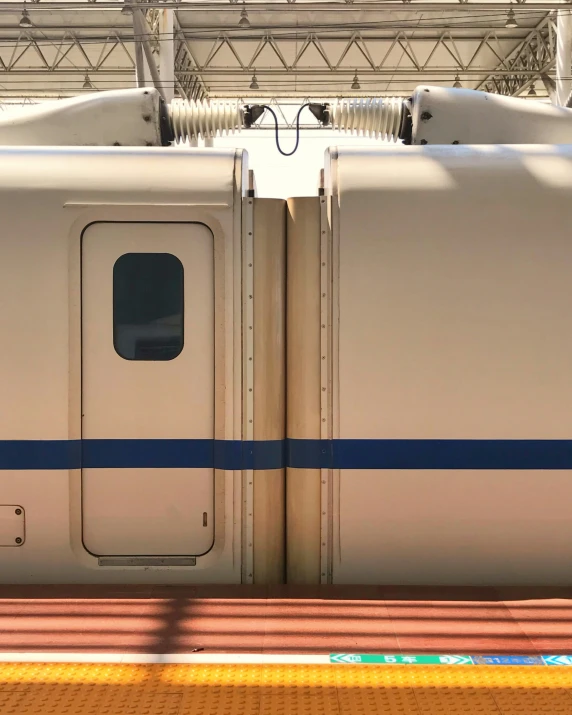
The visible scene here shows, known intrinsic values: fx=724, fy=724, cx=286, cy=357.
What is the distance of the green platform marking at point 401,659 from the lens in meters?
2.89

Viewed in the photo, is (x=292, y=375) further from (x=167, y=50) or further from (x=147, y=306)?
(x=167, y=50)

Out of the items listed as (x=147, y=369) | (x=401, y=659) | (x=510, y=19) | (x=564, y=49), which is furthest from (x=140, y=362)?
(x=564, y=49)

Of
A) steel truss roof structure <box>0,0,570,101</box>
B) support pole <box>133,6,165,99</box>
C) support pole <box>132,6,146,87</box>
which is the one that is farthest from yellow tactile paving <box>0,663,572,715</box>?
steel truss roof structure <box>0,0,570,101</box>

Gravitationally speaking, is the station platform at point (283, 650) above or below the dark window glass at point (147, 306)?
below

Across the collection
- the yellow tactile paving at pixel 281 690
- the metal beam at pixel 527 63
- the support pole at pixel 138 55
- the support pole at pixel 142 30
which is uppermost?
the metal beam at pixel 527 63

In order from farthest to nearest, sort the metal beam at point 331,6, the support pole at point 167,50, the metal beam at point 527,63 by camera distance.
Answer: the metal beam at point 527,63 < the support pole at point 167,50 < the metal beam at point 331,6

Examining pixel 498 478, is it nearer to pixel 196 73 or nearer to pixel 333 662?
pixel 333 662

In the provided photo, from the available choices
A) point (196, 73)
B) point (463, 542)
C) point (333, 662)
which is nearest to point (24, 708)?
point (333, 662)

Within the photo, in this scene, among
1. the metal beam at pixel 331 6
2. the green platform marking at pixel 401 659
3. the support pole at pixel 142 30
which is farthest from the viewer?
the support pole at pixel 142 30

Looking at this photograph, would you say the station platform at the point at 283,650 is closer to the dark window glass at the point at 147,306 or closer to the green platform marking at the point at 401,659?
the green platform marking at the point at 401,659

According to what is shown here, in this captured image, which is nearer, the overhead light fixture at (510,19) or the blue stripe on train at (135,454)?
the blue stripe on train at (135,454)

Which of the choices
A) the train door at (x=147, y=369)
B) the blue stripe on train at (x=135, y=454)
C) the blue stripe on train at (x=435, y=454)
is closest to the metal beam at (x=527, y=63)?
the blue stripe on train at (x=435, y=454)

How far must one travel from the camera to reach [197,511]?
12.1 ft

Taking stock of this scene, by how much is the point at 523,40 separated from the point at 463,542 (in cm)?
1502
